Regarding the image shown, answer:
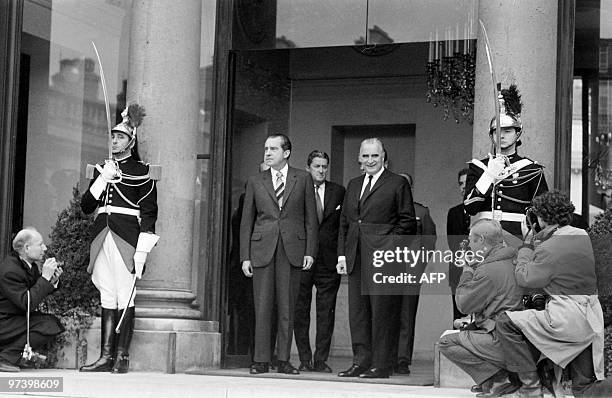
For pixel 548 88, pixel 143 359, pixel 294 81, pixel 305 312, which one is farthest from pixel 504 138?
pixel 294 81

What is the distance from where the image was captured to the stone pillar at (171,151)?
11.6 metres

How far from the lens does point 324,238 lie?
1209 centimetres

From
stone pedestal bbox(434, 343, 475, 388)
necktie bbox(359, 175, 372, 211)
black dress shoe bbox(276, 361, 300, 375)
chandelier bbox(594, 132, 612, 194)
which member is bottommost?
black dress shoe bbox(276, 361, 300, 375)

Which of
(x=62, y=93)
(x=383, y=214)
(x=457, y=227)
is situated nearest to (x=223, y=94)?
(x=62, y=93)

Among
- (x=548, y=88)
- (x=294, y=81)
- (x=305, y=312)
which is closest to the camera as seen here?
(x=548, y=88)

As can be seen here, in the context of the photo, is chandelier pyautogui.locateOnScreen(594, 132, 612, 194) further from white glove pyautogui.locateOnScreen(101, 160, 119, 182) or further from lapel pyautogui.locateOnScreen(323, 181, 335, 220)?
white glove pyautogui.locateOnScreen(101, 160, 119, 182)

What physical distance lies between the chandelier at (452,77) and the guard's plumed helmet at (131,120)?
2.88m

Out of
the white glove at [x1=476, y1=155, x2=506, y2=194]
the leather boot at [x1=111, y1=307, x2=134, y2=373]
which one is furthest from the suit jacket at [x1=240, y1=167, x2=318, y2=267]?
the white glove at [x1=476, y1=155, x2=506, y2=194]

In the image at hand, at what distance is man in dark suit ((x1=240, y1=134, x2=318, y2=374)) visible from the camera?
11227mm

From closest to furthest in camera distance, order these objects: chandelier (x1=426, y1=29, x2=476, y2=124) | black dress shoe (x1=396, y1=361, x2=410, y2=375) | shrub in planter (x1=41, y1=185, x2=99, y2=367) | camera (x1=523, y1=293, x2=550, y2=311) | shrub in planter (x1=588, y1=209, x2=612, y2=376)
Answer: camera (x1=523, y1=293, x2=550, y2=311), shrub in planter (x1=588, y1=209, x2=612, y2=376), shrub in planter (x1=41, y1=185, x2=99, y2=367), black dress shoe (x1=396, y1=361, x2=410, y2=375), chandelier (x1=426, y1=29, x2=476, y2=124)

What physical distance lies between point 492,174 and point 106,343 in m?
3.57

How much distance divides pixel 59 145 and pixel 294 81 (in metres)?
2.95

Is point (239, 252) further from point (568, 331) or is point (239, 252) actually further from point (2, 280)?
point (568, 331)

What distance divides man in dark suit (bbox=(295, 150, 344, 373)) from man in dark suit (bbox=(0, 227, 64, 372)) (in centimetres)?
220
